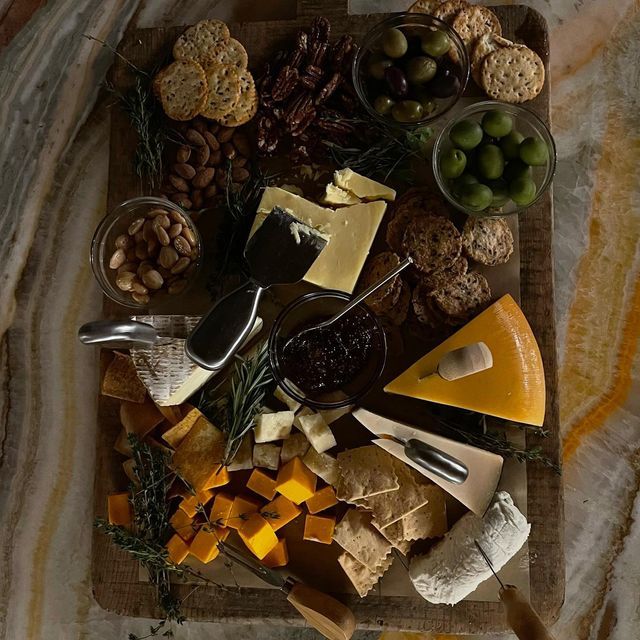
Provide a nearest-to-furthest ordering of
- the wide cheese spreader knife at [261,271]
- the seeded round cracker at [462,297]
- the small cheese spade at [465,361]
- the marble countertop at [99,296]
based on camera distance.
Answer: the small cheese spade at [465,361], the wide cheese spreader knife at [261,271], the seeded round cracker at [462,297], the marble countertop at [99,296]

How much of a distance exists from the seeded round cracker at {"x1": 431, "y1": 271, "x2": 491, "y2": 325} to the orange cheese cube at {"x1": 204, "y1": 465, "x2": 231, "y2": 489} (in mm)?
615

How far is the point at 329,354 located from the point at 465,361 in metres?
0.32

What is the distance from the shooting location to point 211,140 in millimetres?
1630

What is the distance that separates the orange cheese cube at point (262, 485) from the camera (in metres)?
1.60

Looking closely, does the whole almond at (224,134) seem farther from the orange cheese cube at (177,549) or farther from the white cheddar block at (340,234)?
the orange cheese cube at (177,549)

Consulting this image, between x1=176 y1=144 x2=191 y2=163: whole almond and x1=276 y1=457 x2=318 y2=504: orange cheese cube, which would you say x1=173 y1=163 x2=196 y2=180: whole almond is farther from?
x1=276 y1=457 x2=318 y2=504: orange cheese cube

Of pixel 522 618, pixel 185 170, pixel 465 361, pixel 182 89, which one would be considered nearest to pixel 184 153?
pixel 185 170

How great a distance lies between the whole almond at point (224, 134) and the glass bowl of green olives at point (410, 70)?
0.31 metres

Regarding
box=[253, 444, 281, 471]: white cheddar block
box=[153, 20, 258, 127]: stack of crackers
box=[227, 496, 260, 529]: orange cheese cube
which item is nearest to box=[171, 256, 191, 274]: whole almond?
box=[153, 20, 258, 127]: stack of crackers

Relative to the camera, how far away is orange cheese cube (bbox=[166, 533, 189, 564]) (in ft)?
5.26

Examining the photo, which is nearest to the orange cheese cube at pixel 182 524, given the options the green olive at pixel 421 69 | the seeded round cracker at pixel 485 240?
the seeded round cracker at pixel 485 240

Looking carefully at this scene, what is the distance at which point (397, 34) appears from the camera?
61.2 inches

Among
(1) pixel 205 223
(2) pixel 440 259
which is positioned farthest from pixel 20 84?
(2) pixel 440 259

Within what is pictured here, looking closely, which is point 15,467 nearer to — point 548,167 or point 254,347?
point 254,347
